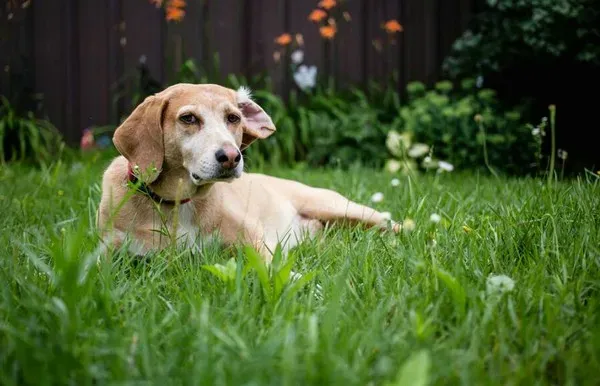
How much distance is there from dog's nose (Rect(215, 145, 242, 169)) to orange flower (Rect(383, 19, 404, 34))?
4.56 meters

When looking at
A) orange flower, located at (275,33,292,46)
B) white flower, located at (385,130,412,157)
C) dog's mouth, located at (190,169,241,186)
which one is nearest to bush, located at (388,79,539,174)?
white flower, located at (385,130,412,157)

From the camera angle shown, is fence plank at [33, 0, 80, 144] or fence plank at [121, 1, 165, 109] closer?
fence plank at [33, 0, 80, 144]

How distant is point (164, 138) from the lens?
2830mm

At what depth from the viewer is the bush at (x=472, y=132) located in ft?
18.5

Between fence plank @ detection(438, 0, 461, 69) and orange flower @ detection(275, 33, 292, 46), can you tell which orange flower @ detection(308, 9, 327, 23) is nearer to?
orange flower @ detection(275, 33, 292, 46)

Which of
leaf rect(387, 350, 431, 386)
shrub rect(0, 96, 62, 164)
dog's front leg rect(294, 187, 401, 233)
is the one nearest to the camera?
leaf rect(387, 350, 431, 386)

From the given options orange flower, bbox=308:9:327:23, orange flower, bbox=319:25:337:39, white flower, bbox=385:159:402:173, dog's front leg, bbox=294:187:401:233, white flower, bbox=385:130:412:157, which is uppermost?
orange flower, bbox=308:9:327:23

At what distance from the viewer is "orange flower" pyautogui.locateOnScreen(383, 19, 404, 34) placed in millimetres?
6805

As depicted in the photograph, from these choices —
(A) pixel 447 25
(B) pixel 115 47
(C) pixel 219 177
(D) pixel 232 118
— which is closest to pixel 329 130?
(A) pixel 447 25

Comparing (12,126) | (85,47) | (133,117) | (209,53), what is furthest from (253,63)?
(133,117)

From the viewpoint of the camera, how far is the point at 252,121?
10.5ft

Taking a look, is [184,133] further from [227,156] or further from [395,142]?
[395,142]

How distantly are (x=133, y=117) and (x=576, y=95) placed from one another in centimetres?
453

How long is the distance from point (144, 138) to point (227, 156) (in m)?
0.43
